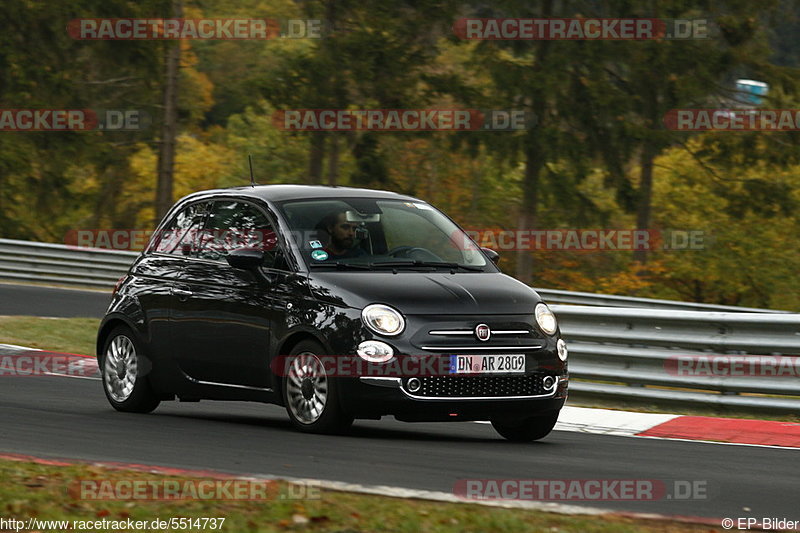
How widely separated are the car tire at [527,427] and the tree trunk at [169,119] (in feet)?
92.5

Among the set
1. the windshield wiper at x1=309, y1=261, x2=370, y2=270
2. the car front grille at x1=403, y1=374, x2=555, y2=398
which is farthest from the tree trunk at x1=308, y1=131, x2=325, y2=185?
the car front grille at x1=403, y1=374, x2=555, y2=398

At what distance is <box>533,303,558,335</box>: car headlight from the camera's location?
972cm

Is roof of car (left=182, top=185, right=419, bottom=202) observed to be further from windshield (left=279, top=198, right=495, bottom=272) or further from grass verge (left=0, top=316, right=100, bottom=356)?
grass verge (left=0, top=316, right=100, bottom=356)

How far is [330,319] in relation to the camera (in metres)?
9.38

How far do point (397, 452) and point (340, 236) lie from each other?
191 centimetres

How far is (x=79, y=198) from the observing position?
43344 mm

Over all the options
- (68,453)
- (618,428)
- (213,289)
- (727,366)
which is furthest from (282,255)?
(727,366)

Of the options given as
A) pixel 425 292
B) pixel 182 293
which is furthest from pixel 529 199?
pixel 425 292

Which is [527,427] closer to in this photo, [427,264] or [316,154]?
[427,264]

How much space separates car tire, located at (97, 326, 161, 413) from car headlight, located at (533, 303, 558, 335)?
10.7 feet

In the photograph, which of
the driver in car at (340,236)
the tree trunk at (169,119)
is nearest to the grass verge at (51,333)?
the driver in car at (340,236)

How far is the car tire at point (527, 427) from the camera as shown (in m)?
10.0

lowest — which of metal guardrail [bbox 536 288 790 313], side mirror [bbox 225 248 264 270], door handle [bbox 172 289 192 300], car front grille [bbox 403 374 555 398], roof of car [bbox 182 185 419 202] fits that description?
metal guardrail [bbox 536 288 790 313]

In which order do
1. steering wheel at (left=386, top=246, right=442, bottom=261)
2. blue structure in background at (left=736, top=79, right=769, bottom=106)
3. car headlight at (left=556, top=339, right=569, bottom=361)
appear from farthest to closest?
blue structure in background at (left=736, top=79, right=769, bottom=106)
steering wheel at (left=386, top=246, right=442, bottom=261)
car headlight at (left=556, top=339, right=569, bottom=361)
